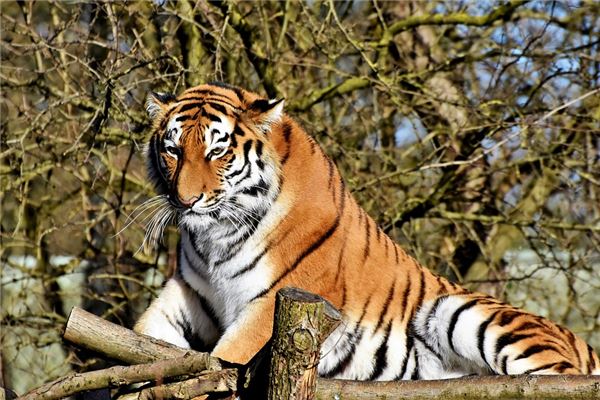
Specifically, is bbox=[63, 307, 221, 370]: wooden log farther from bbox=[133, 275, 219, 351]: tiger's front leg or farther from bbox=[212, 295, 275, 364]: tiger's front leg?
bbox=[133, 275, 219, 351]: tiger's front leg

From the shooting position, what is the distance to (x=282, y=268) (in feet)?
14.1

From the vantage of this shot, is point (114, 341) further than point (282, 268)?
No

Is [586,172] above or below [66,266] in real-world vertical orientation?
above

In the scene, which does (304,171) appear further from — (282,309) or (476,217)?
(476,217)

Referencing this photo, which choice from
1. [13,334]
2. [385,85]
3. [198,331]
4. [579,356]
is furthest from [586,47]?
[13,334]

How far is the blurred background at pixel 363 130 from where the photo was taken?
614 centimetres

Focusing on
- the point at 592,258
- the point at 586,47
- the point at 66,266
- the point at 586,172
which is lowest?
the point at 66,266

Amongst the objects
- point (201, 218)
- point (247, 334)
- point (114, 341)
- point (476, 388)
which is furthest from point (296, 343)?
point (201, 218)

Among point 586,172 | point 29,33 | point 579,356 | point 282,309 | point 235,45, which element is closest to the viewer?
point 282,309

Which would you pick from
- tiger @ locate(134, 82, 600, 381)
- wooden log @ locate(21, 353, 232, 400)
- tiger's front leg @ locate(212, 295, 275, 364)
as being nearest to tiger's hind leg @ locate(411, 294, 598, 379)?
tiger @ locate(134, 82, 600, 381)

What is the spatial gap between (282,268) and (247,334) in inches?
13.9

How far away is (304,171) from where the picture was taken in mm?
4473

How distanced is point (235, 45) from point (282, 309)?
144 inches

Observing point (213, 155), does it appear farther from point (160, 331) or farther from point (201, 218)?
point (160, 331)
